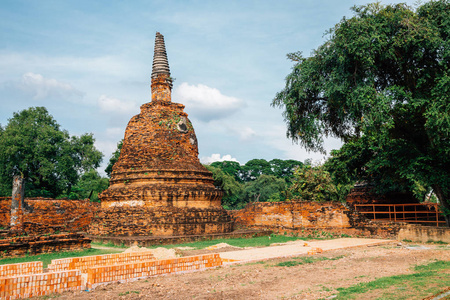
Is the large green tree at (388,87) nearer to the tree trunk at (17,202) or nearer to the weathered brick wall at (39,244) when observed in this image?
the weathered brick wall at (39,244)

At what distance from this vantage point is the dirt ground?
5.58 meters

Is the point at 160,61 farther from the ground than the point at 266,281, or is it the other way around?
the point at 160,61

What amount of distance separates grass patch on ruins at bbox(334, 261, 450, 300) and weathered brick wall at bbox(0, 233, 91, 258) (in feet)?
28.4

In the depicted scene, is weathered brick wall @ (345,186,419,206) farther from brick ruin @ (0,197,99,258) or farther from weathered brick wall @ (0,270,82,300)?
weathered brick wall @ (0,270,82,300)

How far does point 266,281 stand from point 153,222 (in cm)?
870

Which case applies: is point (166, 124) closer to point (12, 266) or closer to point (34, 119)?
point (12, 266)

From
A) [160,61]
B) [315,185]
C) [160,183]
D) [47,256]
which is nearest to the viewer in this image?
[47,256]

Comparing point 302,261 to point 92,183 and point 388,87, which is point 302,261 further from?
point 92,183

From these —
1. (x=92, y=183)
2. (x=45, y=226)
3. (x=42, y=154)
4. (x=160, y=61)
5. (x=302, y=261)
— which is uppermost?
(x=160, y=61)

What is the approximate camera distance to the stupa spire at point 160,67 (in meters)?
18.3

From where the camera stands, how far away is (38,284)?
5.57 m

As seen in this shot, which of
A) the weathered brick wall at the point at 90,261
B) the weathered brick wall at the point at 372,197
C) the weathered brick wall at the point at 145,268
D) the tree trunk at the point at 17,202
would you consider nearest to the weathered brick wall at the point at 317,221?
the weathered brick wall at the point at 372,197

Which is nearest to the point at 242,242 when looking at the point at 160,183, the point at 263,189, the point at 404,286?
the point at 160,183

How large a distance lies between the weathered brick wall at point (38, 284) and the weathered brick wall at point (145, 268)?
256mm
